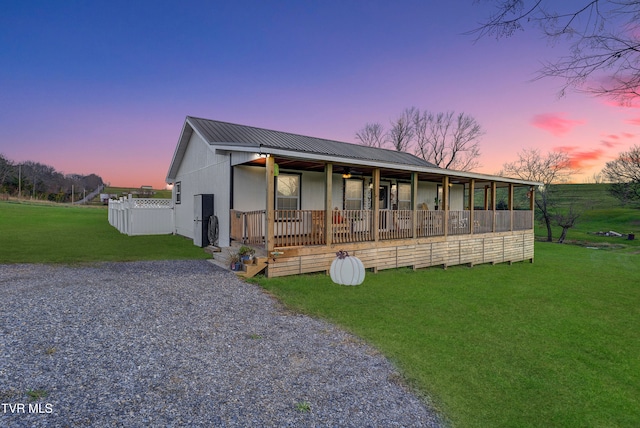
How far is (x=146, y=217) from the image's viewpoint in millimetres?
15883

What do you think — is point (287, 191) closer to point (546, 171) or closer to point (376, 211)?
point (376, 211)

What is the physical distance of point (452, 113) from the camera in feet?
116

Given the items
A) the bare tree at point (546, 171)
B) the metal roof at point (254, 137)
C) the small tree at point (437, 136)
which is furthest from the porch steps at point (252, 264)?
the small tree at point (437, 136)

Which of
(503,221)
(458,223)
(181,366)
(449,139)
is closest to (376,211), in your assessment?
(458,223)

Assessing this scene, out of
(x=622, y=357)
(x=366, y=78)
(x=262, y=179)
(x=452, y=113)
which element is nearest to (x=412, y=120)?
(x=452, y=113)

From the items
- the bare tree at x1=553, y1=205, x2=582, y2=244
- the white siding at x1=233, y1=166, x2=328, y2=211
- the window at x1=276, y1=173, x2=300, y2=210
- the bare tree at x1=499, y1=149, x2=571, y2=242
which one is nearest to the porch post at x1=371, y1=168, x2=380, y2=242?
the white siding at x1=233, y1=166, x2=328, y2=211

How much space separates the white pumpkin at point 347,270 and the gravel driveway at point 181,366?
2.44m

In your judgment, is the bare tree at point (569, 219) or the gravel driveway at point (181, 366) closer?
the gravel driveway at point (181, 366)

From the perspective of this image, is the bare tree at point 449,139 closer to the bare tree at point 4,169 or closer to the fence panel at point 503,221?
the fence panel at point 503,221

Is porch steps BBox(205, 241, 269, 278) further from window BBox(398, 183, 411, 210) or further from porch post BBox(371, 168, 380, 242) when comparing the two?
window BBox(398, 183, 411, 210)

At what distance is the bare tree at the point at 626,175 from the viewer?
2780 centimetres

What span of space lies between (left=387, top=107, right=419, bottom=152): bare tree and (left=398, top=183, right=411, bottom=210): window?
23.2 metres

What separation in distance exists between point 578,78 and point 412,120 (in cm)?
3536

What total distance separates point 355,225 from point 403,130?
30175 millimetres
